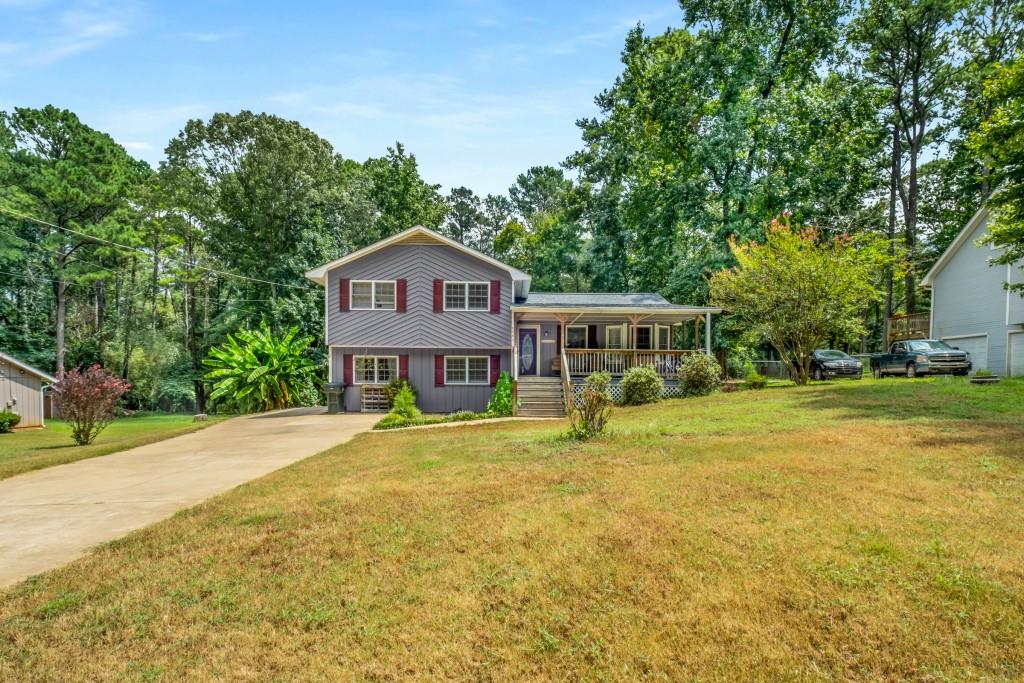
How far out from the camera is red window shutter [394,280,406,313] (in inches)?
860

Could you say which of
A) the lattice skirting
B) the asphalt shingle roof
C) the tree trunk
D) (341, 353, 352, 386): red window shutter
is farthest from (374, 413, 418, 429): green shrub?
the tree trunk

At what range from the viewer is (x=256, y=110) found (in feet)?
105

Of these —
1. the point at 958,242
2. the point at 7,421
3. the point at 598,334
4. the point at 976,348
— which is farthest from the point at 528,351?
the point at 7,421

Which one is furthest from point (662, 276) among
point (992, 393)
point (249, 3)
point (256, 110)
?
point (256, 110)

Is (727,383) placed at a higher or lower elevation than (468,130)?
lower

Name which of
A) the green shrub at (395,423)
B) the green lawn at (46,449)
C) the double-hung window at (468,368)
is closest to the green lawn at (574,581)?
the green lawn at (46,449)

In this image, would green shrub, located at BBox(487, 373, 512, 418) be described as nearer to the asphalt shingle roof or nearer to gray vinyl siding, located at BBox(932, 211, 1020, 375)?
the asphalt shingle roof

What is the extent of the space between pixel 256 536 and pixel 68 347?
38.7m

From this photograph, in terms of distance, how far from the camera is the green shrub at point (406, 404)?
708 inches

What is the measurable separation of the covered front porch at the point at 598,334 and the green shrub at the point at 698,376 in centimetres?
87

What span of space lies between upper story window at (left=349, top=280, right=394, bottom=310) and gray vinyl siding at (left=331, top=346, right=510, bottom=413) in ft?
5.76

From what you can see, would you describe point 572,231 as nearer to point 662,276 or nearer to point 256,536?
point 662,276

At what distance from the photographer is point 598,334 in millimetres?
23906

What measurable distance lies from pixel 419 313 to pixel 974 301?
23.4 metres
